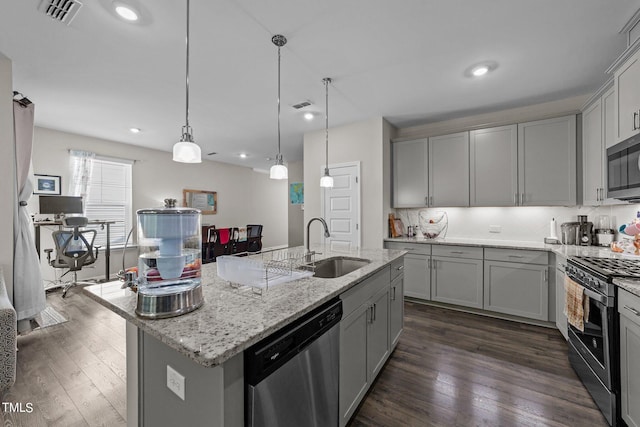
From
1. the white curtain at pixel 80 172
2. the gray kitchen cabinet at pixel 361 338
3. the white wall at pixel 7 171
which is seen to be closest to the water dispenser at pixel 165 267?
the gray kitchen cabinet at pixel 361 338

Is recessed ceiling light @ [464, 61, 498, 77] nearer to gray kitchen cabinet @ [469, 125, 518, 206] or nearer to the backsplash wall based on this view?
gray kitchen cabinet @ [469, 125, 518, 206]

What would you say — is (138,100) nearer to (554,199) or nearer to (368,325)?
(368,325)

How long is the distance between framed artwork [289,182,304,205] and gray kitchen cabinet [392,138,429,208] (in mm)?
3167

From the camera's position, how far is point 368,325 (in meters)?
1.78

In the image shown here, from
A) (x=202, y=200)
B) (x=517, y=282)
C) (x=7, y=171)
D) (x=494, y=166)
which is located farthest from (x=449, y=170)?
(x=202, y=200)

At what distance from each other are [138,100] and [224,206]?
4.18 metres

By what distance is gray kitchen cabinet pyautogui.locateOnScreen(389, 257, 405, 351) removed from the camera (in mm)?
2238

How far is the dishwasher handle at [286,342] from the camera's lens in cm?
94

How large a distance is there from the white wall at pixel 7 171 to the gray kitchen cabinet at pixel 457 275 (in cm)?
454

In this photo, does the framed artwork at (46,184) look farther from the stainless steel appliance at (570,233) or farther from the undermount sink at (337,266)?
the stainless steel appliance at (570,233)

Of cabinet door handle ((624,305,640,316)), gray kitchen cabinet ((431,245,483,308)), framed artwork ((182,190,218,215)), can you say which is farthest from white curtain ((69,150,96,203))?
cabinet door handle ((624,305,640,316))

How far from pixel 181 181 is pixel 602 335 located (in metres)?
7.05

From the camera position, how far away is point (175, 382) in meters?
1.02

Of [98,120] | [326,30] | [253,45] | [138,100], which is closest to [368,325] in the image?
[326,30]
